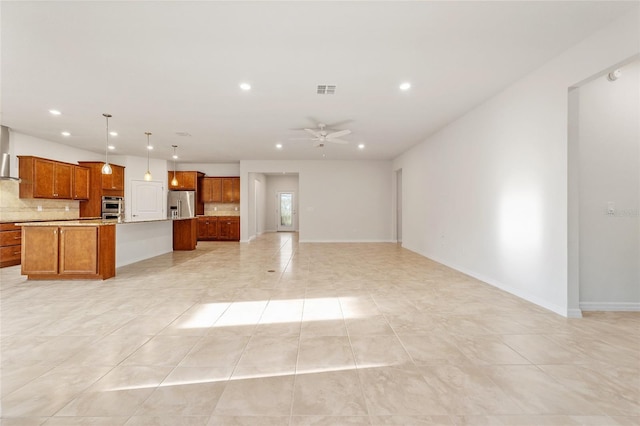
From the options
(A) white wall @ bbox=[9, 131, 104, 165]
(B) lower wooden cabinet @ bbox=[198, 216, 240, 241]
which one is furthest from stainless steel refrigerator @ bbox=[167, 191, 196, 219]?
Result: (A) white wall @ bbox=[9, 131, 104, 165]

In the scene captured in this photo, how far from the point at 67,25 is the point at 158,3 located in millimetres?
1121

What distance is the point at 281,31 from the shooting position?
2924mm

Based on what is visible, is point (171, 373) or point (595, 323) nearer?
point (171, 373)

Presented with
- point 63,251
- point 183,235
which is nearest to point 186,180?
point 183,235

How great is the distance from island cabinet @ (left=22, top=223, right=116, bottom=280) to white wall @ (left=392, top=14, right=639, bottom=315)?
20.9ft

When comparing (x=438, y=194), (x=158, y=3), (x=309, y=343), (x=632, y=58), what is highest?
(x=158, y=3)

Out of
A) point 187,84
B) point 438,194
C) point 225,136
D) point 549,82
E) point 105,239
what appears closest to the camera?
point 549,82

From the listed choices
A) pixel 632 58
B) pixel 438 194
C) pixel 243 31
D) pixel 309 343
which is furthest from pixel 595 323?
pixel 243 31

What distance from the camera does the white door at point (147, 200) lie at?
10141mm

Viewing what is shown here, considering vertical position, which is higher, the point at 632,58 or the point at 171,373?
the point at 632,58

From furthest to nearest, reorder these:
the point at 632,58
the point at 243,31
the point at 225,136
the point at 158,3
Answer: the point at 225,136 → the point at 243,31 → the point at 632,58 → the point at 158,3

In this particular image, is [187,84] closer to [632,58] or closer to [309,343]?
[309,343]

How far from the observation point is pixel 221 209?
11586mm

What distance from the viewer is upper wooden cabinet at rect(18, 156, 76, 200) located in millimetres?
6824
